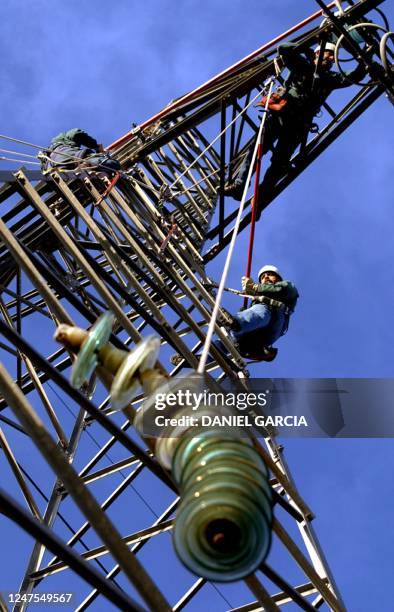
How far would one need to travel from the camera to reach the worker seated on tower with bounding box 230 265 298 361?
9.50 metres

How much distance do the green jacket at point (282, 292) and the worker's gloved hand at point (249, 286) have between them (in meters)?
0.06

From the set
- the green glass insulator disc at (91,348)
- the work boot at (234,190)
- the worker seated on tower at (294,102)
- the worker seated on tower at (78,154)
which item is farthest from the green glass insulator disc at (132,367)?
the work boot at (234,190)

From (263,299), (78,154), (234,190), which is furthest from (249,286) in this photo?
(234,190)

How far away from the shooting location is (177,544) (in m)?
2.99

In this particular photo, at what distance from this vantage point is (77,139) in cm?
1127

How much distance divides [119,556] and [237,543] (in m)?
1.02

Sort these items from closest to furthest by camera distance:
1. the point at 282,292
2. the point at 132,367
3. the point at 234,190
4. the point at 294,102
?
the point at 132,367, the point at 282,292, the point at 294,102, the point at 234,190

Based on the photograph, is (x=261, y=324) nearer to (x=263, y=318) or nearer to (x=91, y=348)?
(x=263, y=318)

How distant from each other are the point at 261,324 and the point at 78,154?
9.76 ft

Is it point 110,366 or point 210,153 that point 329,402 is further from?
point 210,153

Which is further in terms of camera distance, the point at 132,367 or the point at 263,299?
the point at 263,299

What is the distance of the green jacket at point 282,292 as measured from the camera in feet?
32.0

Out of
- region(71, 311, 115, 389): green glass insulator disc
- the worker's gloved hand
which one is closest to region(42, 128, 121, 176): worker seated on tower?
the worker's gloved hand

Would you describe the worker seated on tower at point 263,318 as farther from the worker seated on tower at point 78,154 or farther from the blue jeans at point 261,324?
the worker seated on tower at point 78,154
